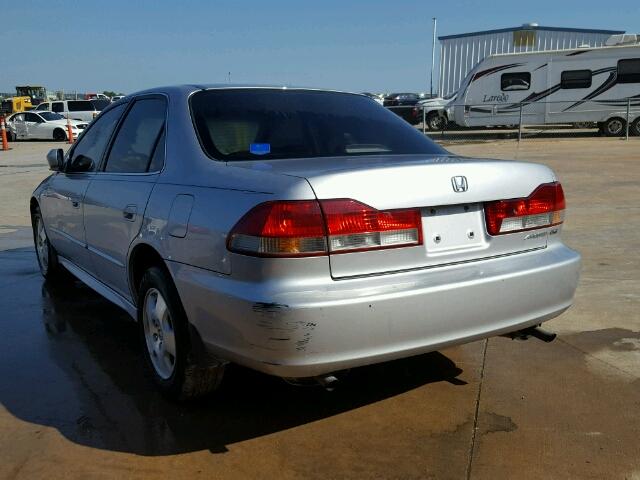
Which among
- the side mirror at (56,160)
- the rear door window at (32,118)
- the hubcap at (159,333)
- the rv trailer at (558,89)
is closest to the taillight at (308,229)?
the hubcap at (159,333)

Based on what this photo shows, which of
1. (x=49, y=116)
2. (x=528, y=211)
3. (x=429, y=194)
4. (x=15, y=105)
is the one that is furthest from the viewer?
(x=15, y=105)

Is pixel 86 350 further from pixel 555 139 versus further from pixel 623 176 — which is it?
pixel 555 139

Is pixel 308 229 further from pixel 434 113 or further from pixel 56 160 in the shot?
pixel 434 113

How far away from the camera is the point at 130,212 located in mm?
3480

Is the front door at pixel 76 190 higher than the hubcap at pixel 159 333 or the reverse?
higher

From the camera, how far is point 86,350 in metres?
4.13

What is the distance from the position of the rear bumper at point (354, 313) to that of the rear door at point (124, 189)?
2.25ft

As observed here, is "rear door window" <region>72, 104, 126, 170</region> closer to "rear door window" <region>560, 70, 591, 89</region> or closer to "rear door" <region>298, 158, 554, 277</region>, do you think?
"rear door" <region>298, 158, 554, 277</region>

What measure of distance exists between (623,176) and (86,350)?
11.3m

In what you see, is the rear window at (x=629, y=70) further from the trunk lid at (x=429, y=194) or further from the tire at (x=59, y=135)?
the tire at (x=59, y=135)

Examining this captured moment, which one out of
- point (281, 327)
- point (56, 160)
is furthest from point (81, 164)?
point (281, 327)

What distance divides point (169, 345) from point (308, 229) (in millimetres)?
1159

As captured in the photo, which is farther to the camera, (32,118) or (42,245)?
(32,118)

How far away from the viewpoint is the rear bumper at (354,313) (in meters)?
2.47
